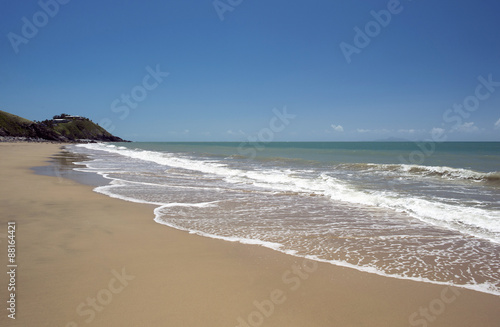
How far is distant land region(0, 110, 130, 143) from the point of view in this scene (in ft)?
338

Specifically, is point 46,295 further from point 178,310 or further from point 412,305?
point 412,305

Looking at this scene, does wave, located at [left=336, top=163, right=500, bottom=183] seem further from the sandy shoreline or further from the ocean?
the sandy shoreline

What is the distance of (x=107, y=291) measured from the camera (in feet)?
12.2

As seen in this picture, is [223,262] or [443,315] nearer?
[443,315]

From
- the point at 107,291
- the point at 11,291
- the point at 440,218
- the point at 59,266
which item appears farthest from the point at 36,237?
the point at 440,218

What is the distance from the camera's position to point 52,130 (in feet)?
381

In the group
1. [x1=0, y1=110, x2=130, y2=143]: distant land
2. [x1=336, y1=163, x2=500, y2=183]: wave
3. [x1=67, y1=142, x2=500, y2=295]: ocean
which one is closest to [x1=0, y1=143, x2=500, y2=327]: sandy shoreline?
[x1=67, y1=142, x2=500, y2=295]: ocean

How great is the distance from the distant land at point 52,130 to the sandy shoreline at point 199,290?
100 meters

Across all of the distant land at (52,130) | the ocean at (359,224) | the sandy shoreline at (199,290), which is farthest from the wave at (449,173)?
the distant land at (52,130)

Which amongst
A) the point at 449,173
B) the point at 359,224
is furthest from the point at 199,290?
the point at 449,173

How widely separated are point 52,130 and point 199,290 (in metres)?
136

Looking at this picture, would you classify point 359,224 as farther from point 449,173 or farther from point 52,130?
point 52,130

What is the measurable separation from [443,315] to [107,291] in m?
3.97

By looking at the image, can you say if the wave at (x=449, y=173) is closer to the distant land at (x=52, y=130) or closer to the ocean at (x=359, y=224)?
the ocean at (x=359, y=224)
